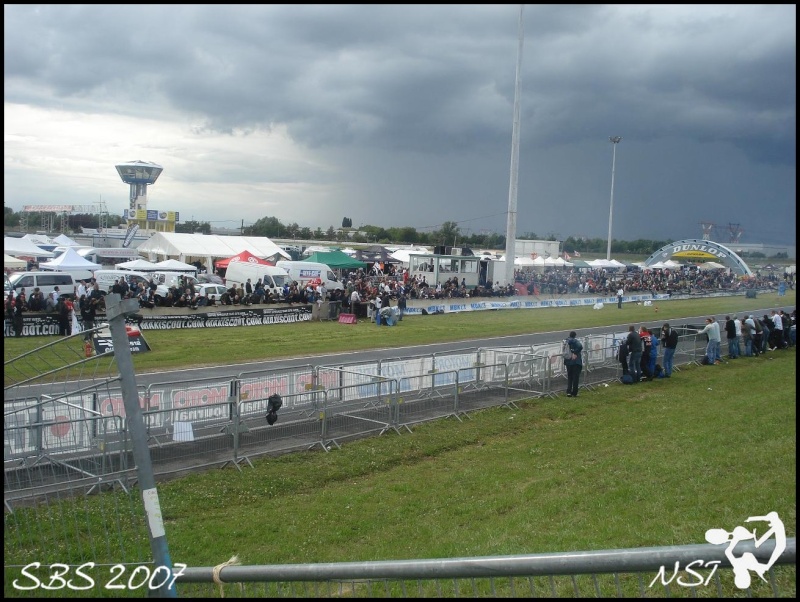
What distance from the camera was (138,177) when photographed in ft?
385

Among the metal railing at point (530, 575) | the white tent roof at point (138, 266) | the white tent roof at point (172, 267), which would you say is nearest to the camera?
the metal railing at point (530, 575)

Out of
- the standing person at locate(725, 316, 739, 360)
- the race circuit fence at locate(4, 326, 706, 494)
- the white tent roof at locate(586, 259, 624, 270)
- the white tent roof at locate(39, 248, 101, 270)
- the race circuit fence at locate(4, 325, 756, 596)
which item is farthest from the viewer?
the white tent roof at locate(586, 259, 624, 270)

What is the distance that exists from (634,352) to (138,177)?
361ft

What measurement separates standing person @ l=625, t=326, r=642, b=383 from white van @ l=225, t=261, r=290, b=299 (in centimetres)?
2518

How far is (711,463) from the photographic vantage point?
443 inches

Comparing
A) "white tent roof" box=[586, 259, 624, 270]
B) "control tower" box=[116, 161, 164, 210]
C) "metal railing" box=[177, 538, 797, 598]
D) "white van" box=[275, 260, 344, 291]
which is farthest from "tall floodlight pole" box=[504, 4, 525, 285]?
"control tower" box=[116, 161, 164, 210]

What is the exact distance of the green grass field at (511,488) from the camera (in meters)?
8.46

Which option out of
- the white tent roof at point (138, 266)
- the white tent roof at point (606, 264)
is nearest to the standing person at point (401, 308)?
the white tent roof at point (138, 266)

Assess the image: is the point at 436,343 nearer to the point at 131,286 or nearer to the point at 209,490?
the point at 131,286

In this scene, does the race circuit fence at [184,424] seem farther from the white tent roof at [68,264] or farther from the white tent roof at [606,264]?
the white tent roof at [606,264]

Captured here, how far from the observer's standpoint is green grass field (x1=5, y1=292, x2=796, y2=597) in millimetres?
8461

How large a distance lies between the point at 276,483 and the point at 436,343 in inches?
762

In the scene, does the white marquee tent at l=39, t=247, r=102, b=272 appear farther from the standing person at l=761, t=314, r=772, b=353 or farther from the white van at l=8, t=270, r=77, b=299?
the standing person at l=761, t=314, r=772, b=353

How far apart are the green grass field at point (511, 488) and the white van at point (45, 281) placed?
2367cm
